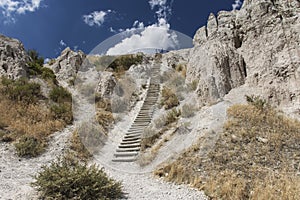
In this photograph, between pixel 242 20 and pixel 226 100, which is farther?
pixel 242 20

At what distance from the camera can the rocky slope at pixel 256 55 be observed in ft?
33.7

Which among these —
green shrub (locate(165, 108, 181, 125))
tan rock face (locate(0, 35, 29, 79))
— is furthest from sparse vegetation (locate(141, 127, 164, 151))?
tan rock face (locate(0, 35, 29, 79))

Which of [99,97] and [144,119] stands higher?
[99,97]

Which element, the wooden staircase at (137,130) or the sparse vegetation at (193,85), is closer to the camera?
the wooden staircase at (137,130)

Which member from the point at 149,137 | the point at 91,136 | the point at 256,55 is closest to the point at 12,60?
the point at 91,136

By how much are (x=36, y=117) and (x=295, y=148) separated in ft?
31.4

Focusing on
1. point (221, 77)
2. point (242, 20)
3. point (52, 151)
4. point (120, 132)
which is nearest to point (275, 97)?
point (221, 77)

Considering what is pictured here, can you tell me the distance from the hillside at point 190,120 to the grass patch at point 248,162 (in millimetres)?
30

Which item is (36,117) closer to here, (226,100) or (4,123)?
(4,123)

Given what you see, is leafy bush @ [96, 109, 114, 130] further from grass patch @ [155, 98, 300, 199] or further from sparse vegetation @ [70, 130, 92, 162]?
grass patch @ [155, 98, 300, 199]

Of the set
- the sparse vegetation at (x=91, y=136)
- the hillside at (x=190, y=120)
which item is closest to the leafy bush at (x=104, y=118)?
the hillside at (x=190, y=120)

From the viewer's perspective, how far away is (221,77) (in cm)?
1200

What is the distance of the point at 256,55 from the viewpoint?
39.2ft

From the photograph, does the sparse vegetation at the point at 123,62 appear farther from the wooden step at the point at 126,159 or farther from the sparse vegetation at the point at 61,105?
the wooden step at the point at 126,159
